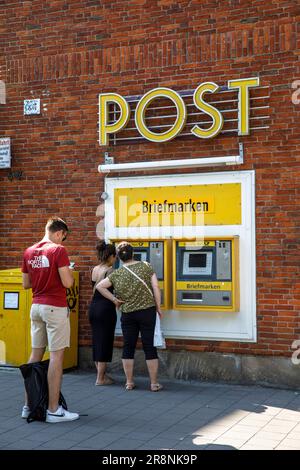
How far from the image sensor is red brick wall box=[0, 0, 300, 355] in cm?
784

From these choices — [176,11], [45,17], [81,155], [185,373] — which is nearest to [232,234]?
[185,373]

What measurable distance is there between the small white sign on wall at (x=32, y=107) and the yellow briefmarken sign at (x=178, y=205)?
1.78 meters

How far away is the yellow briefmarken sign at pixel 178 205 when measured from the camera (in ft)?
26.7

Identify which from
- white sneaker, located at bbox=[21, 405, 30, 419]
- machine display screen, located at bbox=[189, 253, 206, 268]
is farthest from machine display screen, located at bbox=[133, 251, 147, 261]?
white sneaker, located at bbox=[21, 405, 30, 419]

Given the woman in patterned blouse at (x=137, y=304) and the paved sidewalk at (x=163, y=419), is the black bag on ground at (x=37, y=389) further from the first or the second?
the woman in patterned blouse at (x=137, y=304)

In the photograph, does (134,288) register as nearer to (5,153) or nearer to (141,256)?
(141,256)

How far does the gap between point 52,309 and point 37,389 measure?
0.79 meters

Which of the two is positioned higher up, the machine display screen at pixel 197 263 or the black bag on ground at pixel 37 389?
the machine display screen at pixel 197 263

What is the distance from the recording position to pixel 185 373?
27.1ft

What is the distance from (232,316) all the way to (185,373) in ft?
3.22

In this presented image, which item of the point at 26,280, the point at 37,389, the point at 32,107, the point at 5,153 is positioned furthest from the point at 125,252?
the point at 32,107

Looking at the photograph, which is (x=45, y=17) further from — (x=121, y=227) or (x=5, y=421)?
(x=5, y=421)

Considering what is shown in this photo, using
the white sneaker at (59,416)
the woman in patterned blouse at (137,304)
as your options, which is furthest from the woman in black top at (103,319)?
the white sneaker at (59,416)

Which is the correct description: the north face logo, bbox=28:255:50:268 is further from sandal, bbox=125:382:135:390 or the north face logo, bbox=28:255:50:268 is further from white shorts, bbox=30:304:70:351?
sandal, bbox=125:382:135:390
